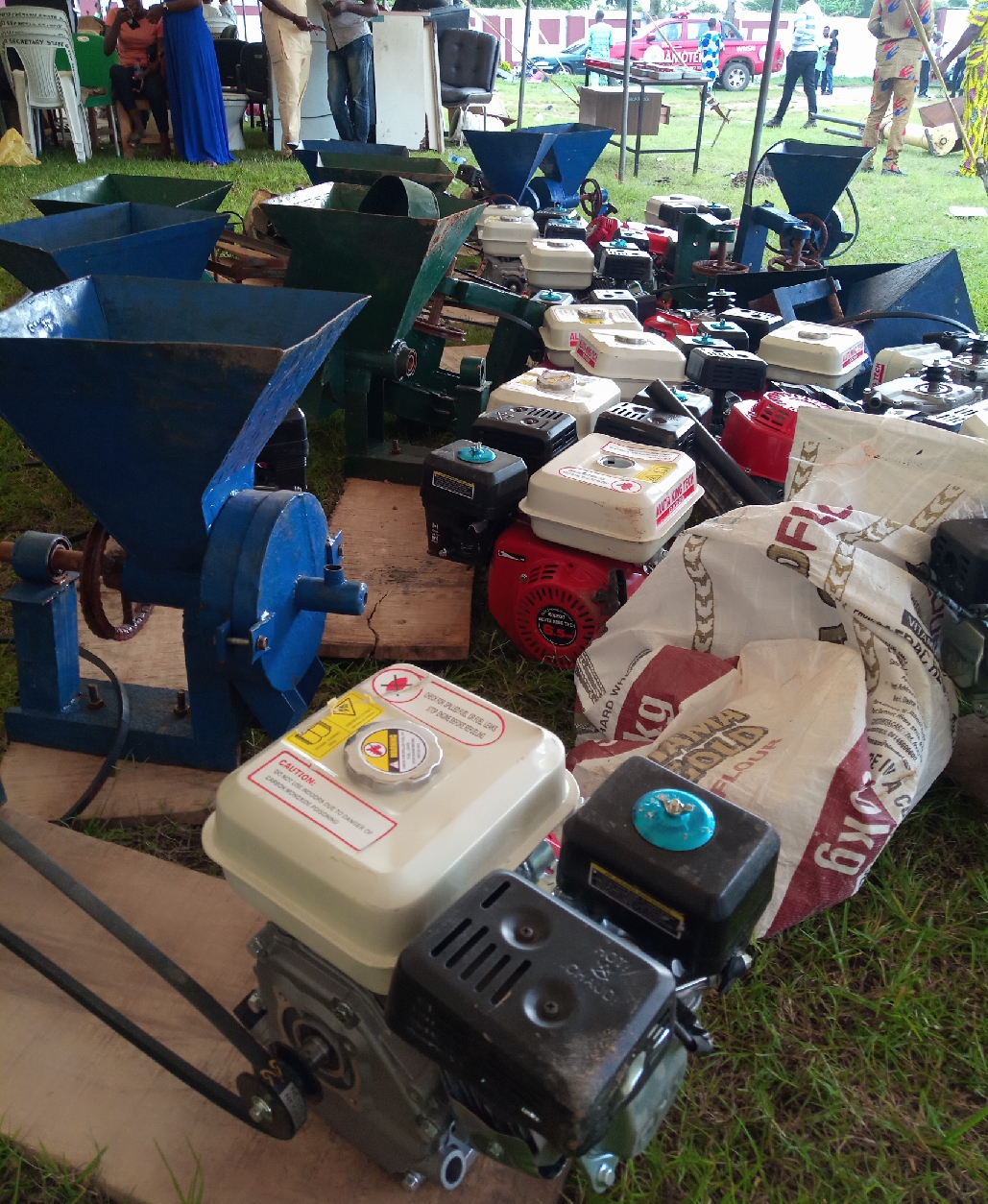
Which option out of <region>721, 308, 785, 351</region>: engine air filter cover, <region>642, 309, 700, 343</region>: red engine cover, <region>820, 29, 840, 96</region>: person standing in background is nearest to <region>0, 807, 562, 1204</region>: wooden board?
<region>642, 309, 700, 343</region>: red engine cover

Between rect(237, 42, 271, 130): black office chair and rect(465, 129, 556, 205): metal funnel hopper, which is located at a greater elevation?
rect(237, 42, 271, 130): black office chair

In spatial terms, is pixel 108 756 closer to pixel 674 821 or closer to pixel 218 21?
pixel 674 821

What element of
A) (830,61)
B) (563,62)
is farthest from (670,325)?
(563,62)

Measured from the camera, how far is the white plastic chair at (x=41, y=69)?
27.0 feet

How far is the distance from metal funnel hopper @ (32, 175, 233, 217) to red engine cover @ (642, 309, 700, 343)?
155cm

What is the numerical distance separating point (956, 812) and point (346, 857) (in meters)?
1.45

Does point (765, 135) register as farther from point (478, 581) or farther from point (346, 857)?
point (346, 857)

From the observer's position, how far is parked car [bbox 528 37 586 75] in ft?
58.3

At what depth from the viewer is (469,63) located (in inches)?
411

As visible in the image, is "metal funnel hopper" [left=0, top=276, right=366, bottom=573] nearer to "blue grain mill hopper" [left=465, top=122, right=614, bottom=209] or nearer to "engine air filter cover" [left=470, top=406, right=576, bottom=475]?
"engine air filter cover" [left=470, top=406, right=576, bottom=475]

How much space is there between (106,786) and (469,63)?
10907mm

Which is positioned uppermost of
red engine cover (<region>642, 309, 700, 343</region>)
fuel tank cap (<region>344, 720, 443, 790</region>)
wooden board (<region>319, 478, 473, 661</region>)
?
fuel tank cap (<region>344, 720, 443, 790</region>)

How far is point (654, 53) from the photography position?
56.7ft

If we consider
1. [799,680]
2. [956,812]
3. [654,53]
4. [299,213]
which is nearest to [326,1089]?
[799,680]
